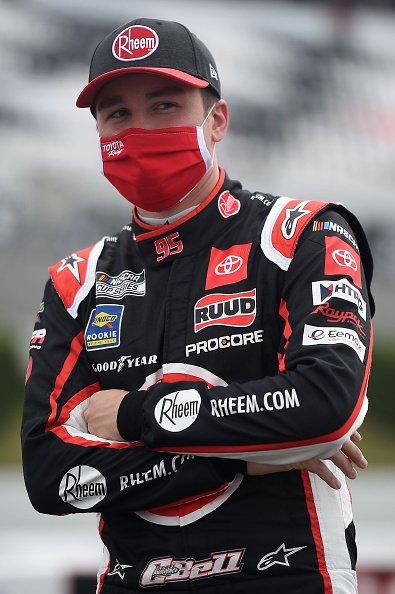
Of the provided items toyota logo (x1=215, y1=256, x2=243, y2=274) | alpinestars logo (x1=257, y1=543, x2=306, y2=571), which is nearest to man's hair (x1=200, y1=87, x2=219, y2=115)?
toyota logo (x1=215, y1=256, x2=243, y2=274)

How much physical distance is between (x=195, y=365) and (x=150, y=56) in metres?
0.87

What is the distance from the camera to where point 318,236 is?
267 centimetres

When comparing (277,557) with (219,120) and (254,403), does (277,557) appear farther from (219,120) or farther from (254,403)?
(219,120)

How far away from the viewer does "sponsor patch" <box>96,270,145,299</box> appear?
2.87 metres

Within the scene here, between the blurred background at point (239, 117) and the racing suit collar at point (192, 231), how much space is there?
13492 millimetres

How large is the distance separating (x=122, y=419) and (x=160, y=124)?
2.72 feet

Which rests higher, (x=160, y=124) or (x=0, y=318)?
(x=160, y=124)

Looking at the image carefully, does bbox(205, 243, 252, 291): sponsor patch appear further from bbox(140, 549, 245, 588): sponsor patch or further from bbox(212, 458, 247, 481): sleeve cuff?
bbox(140, 549, 245, 588): sponsor patch

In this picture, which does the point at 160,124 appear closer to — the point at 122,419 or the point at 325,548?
the point at 122,419

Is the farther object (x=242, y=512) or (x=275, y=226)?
(x=275, y=226)

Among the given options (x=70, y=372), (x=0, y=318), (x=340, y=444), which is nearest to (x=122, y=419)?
(x=70, y=372)

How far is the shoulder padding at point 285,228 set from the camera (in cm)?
268

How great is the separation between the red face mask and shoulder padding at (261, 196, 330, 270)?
0.85 ft

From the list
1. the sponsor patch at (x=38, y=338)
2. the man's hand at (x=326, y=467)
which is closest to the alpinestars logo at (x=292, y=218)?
the man's hand at (x=326, y=467)
